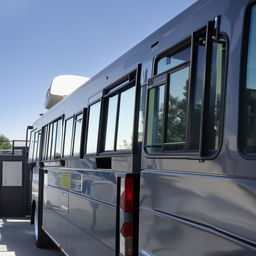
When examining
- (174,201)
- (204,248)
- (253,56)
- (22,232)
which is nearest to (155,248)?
(174,201)

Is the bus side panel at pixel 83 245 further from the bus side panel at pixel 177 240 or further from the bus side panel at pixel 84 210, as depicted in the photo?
the bus side panel at pixel 177 240

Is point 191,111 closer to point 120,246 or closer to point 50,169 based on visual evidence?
point 120,246

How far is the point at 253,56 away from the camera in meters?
2.21

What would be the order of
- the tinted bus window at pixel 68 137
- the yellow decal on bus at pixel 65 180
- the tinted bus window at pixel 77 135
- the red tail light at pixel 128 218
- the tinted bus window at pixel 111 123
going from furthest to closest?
the tinted bus window at pixel 68 137, the yellow decal on bus at pixel 65 180, the tinted bus window at pixel 77 135, the tinted bus window at pixel 111 123, the red tail light at pixel 128 218

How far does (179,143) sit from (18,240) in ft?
28.3

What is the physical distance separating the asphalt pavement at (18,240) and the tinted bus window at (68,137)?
10.2 feet

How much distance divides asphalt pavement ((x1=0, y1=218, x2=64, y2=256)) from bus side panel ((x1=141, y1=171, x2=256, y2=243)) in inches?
248

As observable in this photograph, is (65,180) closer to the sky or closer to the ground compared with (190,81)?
closer to the ground

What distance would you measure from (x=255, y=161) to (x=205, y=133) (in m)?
0.54

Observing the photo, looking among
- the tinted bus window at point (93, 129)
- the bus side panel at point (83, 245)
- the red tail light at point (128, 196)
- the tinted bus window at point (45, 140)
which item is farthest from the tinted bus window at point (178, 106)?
the tinted bus window at point (45, 140)

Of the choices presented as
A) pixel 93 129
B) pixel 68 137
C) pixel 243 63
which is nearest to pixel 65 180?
pixel 68 137

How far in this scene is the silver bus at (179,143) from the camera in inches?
89.0

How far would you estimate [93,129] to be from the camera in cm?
508

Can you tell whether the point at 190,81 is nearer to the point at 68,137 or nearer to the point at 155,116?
the point at 155,116
